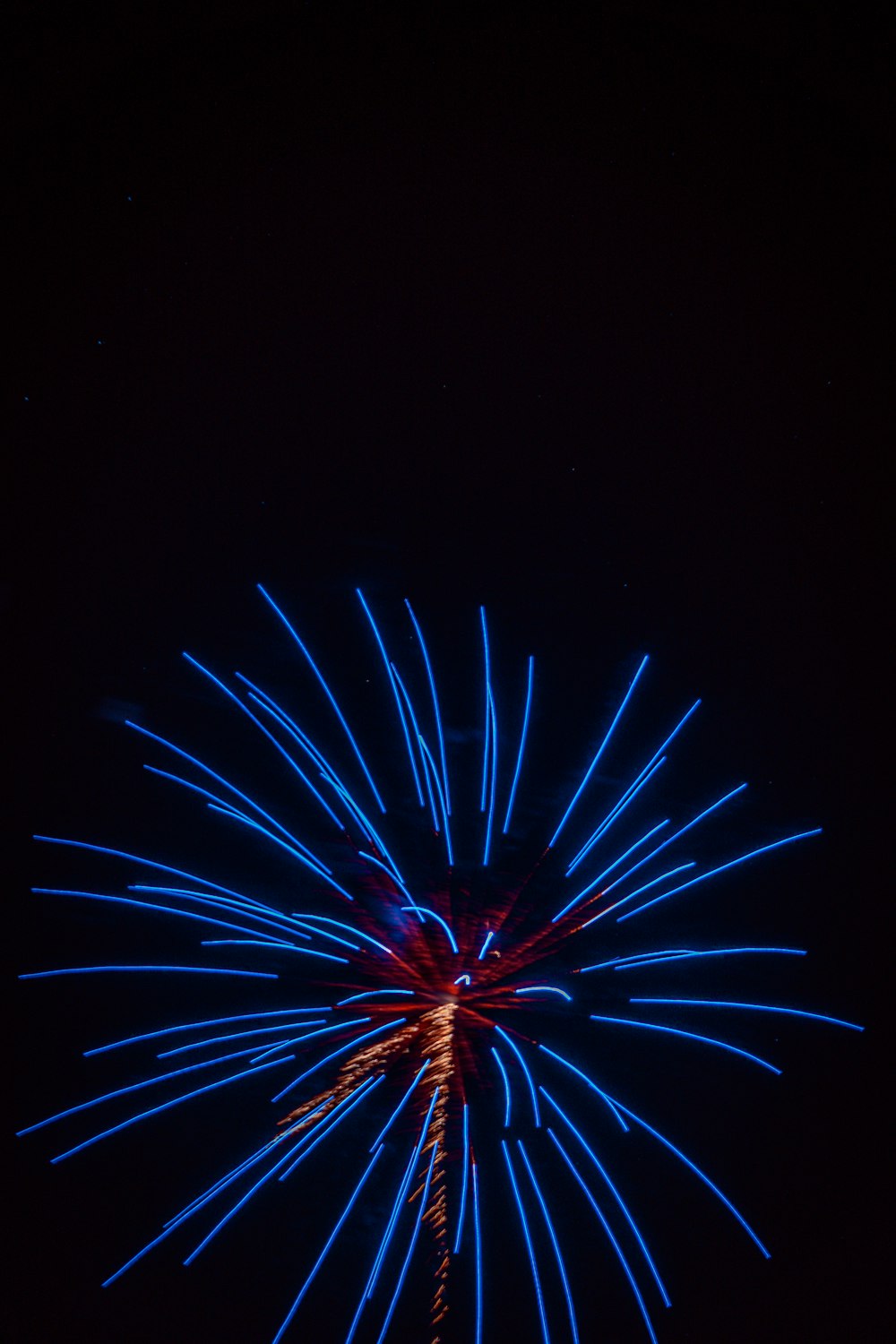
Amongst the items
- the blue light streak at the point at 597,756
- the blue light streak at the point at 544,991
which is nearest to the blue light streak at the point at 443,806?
the blue light streak at the point at 597,756

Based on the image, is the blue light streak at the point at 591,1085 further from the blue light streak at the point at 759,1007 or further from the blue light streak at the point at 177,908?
the blue light streak at the point at 177,908

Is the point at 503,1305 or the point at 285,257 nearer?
the point at 503,1305

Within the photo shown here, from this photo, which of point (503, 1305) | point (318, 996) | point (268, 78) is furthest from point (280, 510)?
point (503, 1305)

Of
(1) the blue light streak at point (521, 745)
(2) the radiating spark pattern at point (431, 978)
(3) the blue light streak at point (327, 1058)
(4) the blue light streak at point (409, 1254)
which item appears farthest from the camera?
(1) the blue light streak at point (521, 745)

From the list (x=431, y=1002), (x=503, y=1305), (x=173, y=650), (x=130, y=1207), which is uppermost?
(x=173, y=650)

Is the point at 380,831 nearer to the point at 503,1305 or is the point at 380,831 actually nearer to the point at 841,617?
the point at 503,1305

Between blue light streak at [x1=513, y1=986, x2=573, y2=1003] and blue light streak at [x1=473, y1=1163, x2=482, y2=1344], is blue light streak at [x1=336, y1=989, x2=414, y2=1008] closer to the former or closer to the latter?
blue light streak at [x1=513, y1=986, x2=573, y2=1003]
